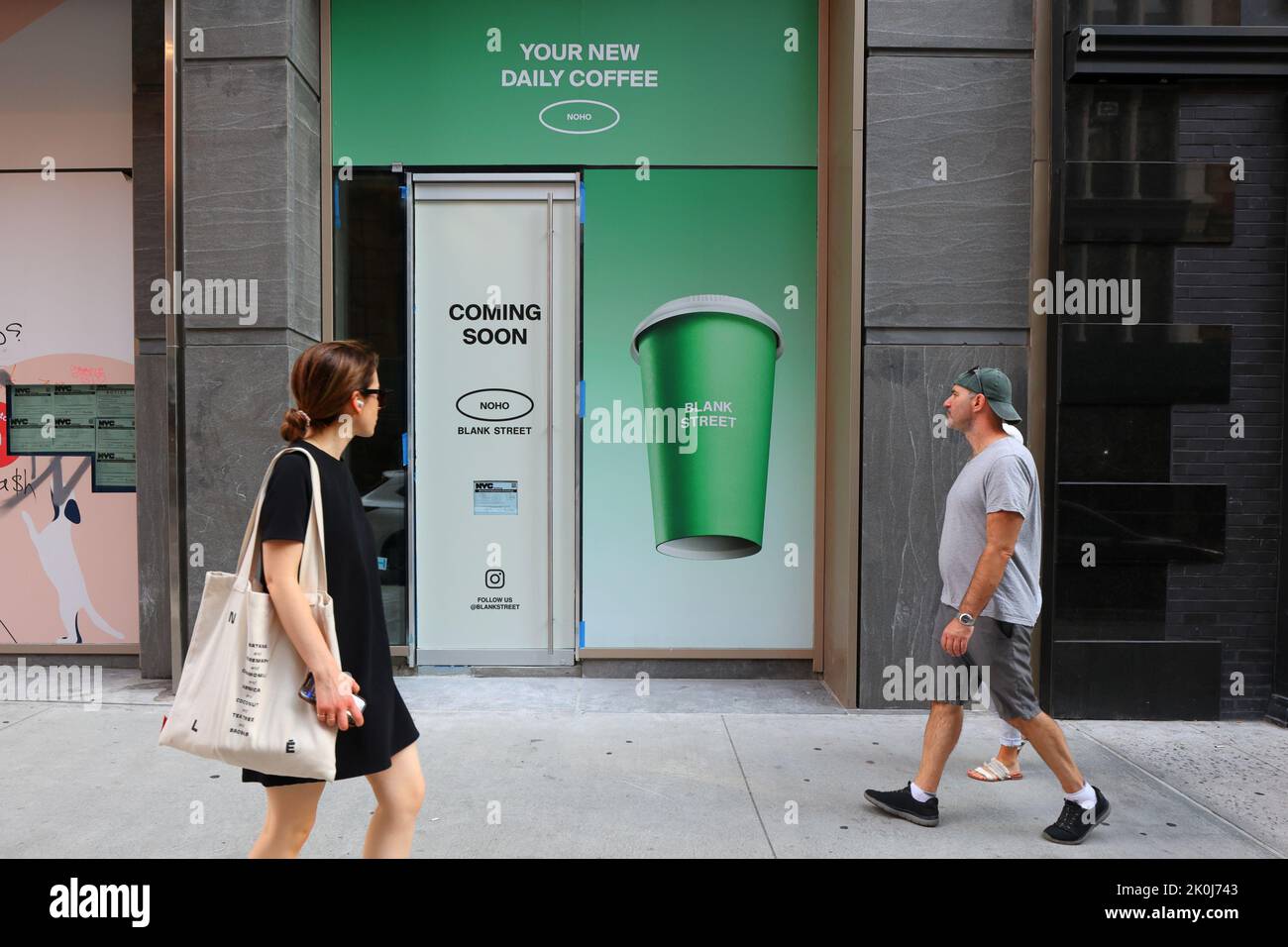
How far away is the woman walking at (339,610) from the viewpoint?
86.9 inches

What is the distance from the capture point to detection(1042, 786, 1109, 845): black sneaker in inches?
140

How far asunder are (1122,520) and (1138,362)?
3.12 feet

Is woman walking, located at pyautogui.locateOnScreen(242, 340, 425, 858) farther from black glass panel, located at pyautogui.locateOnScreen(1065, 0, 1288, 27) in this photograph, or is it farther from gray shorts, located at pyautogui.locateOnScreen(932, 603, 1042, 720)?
black glass panel, located at pyautogui.locateOnScreen(1065, 0, 1288, 27)

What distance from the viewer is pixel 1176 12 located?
5.11 m

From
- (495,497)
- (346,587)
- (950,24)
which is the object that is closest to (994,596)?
(346,587)

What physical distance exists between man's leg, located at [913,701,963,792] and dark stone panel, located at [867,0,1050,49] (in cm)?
394

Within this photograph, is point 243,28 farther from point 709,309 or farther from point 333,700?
point 333,700

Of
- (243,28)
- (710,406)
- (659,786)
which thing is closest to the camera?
(659,786)

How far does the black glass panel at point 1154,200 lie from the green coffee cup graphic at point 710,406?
1994 mm

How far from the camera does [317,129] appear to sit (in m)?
5.85

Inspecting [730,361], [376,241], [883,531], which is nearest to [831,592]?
[883,531]

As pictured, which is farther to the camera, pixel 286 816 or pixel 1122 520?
pixel 1122 520

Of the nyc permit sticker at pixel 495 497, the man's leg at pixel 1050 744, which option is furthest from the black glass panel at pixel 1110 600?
the nyc permit sticker at pixel 495 497

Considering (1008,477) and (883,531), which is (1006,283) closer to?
(883,531)
